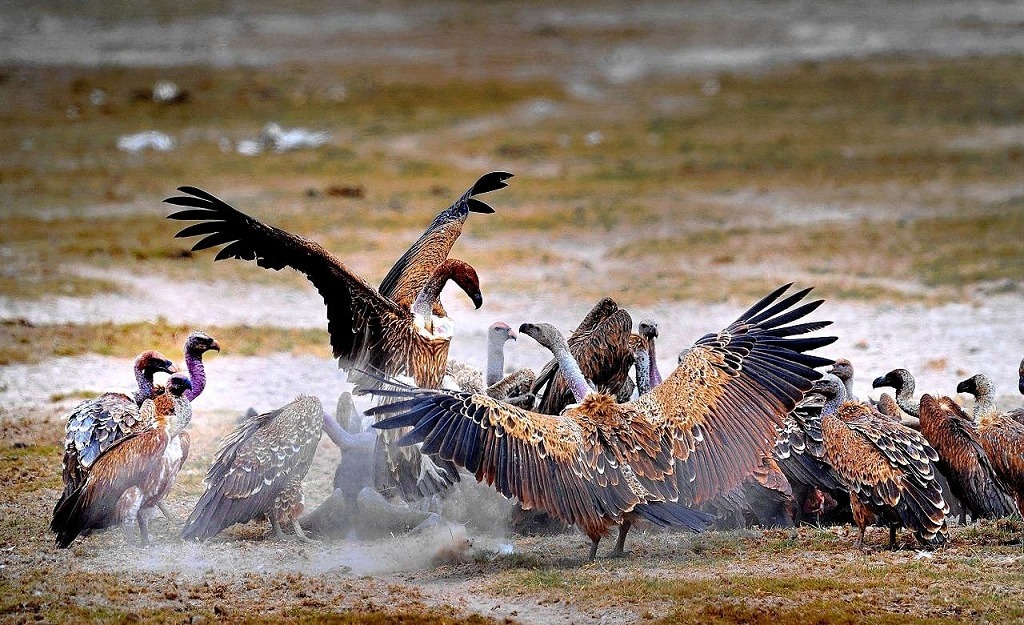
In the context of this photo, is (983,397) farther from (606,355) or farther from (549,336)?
(549,336)

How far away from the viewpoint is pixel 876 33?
50125 mm

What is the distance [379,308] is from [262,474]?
5.62 ft

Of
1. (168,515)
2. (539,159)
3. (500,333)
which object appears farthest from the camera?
(539,159)

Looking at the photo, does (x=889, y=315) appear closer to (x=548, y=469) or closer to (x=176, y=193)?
(x=548, y=469)

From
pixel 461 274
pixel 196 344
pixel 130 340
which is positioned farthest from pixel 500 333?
pixel 130 340

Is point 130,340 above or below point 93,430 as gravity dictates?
above

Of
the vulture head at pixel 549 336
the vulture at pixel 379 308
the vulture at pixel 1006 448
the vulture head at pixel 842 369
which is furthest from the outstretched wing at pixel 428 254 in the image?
the vulture at pixel 1006 448

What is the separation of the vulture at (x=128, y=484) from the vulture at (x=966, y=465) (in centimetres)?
532

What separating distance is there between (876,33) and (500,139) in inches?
944

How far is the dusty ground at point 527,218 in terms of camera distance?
797 centimetres

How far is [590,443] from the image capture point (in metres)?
8.23

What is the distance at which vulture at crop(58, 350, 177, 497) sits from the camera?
8.85m

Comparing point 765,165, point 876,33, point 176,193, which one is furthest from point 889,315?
point 876,33

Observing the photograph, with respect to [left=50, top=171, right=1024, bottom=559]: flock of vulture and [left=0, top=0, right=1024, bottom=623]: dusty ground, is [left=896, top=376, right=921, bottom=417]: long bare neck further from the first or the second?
[left=0, top=0, right=1024, bottom=623]: dusty ground
